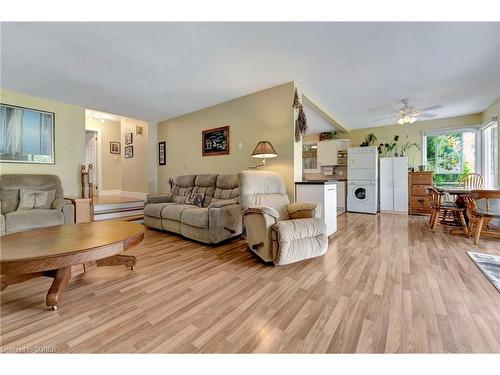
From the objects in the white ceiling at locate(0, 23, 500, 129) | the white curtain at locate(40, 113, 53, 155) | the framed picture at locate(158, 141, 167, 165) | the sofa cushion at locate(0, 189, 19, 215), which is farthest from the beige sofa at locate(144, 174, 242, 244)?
the white curtain at locate(40, 113, 53, 155)

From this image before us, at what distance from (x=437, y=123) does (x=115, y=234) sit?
7.18 meters

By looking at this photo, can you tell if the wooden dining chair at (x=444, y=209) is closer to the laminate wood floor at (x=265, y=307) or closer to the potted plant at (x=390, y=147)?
the laminate wood floor at (x=265, y=307)

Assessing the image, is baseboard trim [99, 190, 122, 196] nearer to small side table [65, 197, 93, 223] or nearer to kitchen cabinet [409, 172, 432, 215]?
small side table [65, 197, 93, 223]

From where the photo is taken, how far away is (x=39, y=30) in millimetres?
2080

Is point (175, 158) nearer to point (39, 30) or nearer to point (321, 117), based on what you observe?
point (39, 30)

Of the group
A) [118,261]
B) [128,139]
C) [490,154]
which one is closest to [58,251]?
[118,261]

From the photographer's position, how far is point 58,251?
1.50 m

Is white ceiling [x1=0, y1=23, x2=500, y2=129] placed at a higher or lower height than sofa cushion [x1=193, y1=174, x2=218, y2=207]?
higher

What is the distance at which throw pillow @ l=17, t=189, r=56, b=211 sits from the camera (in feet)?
10.5

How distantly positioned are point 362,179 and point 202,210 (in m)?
4.53

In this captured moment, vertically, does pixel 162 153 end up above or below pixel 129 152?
below

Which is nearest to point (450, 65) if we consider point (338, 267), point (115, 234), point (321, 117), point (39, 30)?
point (321, 117)

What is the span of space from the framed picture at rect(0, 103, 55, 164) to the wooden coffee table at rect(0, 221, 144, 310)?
2700 mm

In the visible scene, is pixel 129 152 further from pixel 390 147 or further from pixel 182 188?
pixel 390 147
